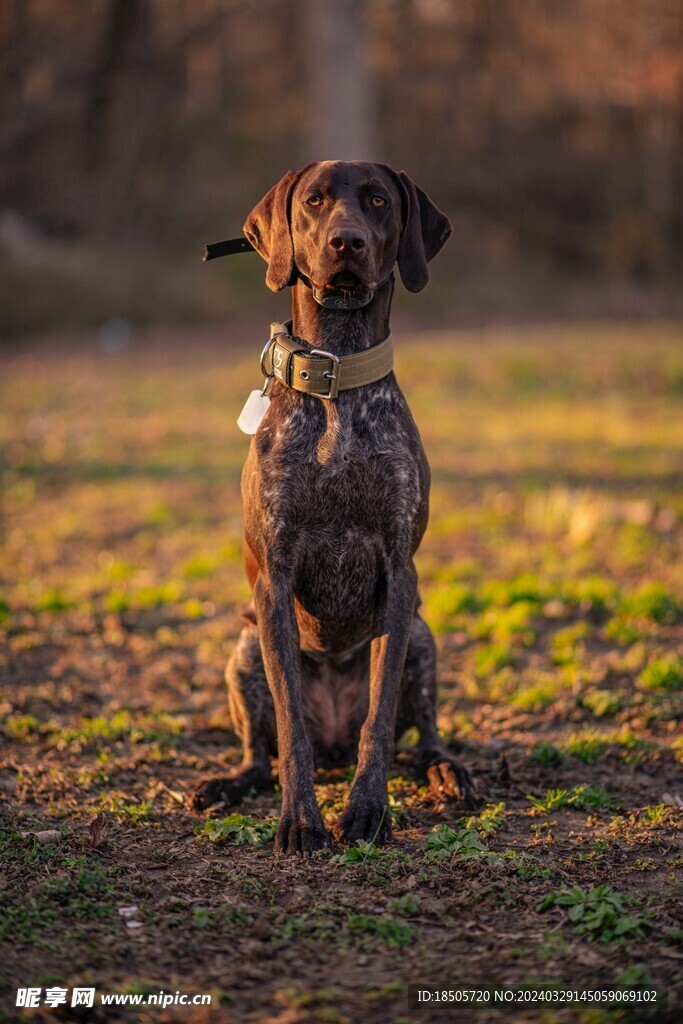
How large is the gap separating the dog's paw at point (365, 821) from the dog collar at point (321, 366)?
1382 mm

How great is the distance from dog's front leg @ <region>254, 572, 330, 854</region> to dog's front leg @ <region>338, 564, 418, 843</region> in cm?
13

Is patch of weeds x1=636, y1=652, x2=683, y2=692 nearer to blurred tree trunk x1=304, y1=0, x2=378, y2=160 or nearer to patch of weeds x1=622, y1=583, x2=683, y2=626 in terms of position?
patch of weeds x1=622, y1=583, x2=683, y2=626

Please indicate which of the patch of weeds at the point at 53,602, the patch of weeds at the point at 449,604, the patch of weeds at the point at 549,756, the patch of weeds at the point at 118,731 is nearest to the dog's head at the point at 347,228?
the patch of weeds at the point at 549,756

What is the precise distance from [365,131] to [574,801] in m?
20.4

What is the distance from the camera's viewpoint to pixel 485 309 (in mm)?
22375

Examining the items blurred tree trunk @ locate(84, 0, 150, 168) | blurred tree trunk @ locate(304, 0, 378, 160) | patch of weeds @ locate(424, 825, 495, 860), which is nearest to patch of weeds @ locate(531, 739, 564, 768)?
patch of weeds @ locate(424, 825, 495, 860)

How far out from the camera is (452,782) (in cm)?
435

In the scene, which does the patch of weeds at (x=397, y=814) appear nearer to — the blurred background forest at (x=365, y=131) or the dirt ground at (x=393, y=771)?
the dirt ground at (x=393, y=771)

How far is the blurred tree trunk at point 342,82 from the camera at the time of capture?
22438 millimetres

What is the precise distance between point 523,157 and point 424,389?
1486 centimetres

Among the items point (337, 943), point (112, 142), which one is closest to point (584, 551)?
point (337, 943)

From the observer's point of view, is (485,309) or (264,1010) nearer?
(264,1010)

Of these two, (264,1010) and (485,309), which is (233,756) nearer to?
(264,1010)

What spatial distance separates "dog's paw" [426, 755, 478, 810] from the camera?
14.2ft
